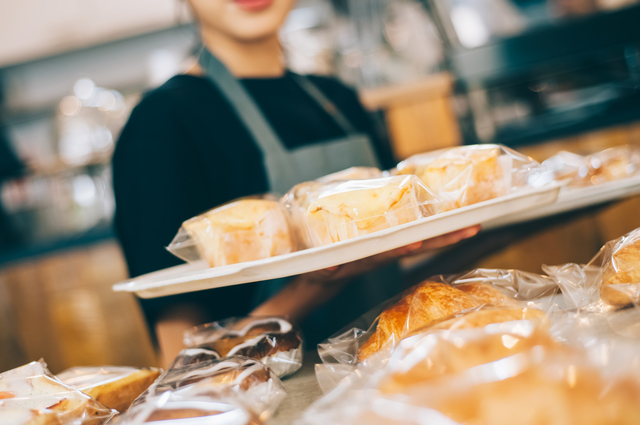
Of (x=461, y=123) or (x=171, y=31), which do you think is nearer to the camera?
(x=461, y=123)

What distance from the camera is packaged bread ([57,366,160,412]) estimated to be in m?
0.46

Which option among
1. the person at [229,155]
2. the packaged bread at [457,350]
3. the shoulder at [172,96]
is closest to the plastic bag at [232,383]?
the packaged bread at [457,350]

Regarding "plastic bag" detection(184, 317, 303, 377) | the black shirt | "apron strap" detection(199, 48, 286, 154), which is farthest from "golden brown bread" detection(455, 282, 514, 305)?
"apron strap" detection(199, 48, 286, 154)

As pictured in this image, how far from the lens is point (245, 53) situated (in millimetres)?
1138

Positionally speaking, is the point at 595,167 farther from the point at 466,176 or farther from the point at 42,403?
the point at 42,403

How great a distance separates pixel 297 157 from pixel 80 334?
161 cm

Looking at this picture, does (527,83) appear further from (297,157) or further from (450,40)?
(297,157)

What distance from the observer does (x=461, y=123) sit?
1919 millimetres

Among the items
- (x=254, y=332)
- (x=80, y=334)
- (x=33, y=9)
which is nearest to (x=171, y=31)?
(x=33, y=9)

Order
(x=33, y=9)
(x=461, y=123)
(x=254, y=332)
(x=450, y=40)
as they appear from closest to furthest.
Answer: (x=254, y=332) → (x=450, y=40) → (x=461, y=123) → (x=33, y=9)

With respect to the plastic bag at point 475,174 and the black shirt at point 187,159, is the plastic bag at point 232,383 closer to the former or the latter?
the plastic bag at point 475,174

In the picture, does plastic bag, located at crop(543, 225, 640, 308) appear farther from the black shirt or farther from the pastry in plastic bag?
the black shirt

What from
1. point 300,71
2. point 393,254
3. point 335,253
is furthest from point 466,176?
point 300,71

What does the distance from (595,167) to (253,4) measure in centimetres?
81
